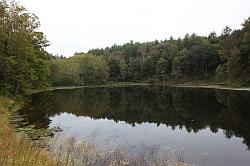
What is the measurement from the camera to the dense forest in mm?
45594

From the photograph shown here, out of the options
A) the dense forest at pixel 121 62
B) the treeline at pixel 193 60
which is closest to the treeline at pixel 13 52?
the dense forest at pixel 121 62

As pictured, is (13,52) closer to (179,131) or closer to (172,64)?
(179,131)

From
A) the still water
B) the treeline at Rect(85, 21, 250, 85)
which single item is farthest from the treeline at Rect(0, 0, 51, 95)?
the treeline at Rect(85, 21, 250, 85)

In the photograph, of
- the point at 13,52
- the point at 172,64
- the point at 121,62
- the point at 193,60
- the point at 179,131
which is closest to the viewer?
the point at 179,131

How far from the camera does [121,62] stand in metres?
164

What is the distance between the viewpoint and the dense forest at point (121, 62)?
45.6m

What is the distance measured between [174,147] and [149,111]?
2277 cm

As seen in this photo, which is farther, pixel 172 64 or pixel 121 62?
pixel 121 62

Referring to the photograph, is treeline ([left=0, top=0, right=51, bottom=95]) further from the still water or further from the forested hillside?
the forested hillside

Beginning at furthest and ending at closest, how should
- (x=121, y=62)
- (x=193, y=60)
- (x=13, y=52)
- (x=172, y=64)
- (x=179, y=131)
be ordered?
(x=121, y=62), (x=172, y=64), (x=193, y=60), (x=13, y=52), (x=179, y=131)

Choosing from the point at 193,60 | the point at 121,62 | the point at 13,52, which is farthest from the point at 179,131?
the point at 121,62

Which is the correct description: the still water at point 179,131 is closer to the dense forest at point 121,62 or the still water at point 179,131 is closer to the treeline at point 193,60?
the dense forest at point 121,62

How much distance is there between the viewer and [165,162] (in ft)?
58.5

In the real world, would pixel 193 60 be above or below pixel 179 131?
above
